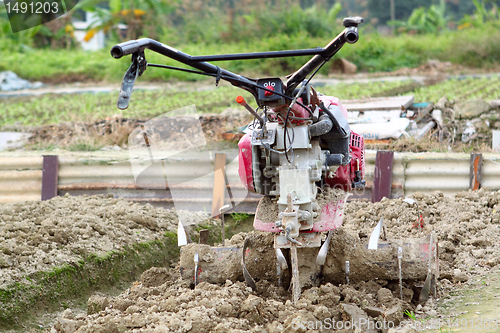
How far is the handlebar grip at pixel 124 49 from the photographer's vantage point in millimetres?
2408

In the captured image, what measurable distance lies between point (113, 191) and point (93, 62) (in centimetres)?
1217

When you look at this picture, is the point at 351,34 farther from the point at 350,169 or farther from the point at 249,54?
the point at 350,169

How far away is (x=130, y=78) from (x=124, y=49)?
0.17 m

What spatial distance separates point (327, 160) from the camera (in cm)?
340

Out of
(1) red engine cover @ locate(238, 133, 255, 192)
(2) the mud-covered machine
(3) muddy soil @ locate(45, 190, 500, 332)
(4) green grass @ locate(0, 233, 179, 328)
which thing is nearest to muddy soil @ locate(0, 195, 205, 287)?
(4) green grass @ locate(0, 233, 179, 328)

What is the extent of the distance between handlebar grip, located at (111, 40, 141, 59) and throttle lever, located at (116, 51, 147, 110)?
5 centimetres

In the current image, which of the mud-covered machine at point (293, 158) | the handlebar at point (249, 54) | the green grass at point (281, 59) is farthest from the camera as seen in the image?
the green grass at point (281, 59)

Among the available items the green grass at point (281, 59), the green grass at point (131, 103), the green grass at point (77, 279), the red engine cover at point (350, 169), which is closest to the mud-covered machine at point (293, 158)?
the red engine cover at point (350, 169)

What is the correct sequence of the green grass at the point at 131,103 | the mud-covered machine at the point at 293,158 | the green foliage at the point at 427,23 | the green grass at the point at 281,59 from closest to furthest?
the mud-covered machine at the point at 293,158
the green grass at the point at 131,103
the green grass at the point at 281,59
the green foliage at the point at 427,23

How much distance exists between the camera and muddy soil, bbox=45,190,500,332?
9.78 ft

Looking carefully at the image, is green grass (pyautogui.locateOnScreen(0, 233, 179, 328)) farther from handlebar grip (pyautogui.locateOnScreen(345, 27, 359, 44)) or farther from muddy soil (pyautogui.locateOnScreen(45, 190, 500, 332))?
handlebar grip (pyautogui.locateOnScreen(345, 27, 359, 44))

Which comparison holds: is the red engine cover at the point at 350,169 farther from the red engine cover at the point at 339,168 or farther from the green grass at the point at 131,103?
the green grass at the point at 131,103

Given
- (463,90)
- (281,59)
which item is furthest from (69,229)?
(281,59)

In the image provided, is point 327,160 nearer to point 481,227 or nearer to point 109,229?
point 481,227
